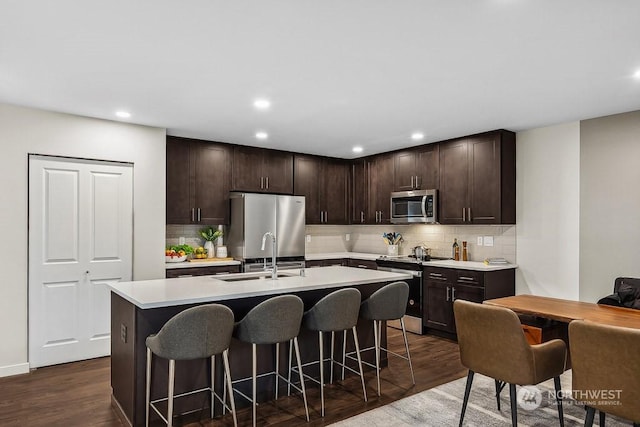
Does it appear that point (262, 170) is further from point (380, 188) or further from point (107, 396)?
point (107, 396)

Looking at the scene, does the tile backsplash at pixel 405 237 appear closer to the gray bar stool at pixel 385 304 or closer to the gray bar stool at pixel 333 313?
the gray bar stool at pixel 385 304

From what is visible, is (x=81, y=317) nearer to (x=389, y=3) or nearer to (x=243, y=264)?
(x=243, y=264)

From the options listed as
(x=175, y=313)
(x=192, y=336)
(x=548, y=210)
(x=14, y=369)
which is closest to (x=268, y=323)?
(x=192, y=336)

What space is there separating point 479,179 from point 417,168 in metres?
0.97

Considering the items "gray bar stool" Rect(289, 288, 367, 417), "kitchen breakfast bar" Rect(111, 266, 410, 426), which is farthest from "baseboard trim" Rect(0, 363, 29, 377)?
"gray bar stool" Rect(289, 288, 367, 417)

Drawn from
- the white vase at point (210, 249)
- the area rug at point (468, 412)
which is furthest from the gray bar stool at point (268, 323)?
the white vase at point (210, 249)

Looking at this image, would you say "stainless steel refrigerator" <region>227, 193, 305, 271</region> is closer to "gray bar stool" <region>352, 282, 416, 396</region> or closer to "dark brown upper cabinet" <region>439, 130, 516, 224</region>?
"dark brown upper cabinet" <region>439, 130, 516, 224</region>

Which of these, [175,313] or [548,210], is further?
[548,210]

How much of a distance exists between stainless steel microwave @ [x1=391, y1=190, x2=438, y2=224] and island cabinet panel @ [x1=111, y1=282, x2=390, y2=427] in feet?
8.21

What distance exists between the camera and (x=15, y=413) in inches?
119

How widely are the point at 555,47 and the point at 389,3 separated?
1236 mm

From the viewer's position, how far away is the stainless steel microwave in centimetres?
545

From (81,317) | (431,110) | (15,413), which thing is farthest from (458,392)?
(81,317)

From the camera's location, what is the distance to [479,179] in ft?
16.4
